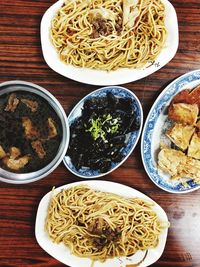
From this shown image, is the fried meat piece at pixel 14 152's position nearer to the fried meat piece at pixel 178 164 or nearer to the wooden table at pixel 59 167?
the wooden table at pixel 59 167

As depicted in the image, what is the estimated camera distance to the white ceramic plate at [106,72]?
10.3 ft

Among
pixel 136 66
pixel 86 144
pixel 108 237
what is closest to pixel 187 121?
pixel 136 66

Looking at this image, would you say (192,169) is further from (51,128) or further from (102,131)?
(51,128)

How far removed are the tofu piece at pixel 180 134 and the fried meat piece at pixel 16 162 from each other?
Result: 1.00 m

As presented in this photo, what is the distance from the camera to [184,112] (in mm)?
A: 3211

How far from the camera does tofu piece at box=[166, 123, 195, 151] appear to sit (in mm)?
3273

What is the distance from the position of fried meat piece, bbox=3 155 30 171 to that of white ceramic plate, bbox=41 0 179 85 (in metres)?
0.63

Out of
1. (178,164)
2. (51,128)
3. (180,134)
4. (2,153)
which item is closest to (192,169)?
(178,164)

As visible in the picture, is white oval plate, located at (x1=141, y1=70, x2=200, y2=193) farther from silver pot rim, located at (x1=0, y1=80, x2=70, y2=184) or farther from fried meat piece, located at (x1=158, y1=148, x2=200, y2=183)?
silver pot rim, located at (x1=0, y1=80, x2=70, y2=184)

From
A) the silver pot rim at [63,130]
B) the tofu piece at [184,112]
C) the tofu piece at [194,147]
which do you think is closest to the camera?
the silver pot rim at [63,130]

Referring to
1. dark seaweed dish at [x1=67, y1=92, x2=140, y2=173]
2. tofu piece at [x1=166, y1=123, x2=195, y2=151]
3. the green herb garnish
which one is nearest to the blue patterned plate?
dark seaweed dish at [x1=67, y1=92, x2=140, y2=173]

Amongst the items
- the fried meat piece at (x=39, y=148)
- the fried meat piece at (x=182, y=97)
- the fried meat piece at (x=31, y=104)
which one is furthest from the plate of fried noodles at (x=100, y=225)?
the fried meat piece at (x=182, y=97)

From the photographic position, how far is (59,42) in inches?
124

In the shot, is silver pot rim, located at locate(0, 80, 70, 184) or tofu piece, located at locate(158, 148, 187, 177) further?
tofu piece, located at locate(158, 148, 187, 177)
